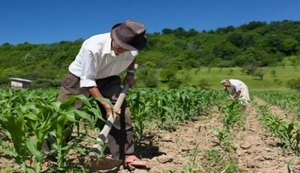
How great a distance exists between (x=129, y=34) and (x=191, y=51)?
216 ft

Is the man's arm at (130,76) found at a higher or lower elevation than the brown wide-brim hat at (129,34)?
lower

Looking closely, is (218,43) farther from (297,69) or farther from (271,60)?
(297,69)

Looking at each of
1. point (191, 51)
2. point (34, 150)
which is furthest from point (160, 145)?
point (191, 51)

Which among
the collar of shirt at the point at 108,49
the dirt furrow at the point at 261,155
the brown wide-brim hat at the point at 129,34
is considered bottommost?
the dirt furrow at the point at 261,155

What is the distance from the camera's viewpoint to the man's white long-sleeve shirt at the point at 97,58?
3.81 meters

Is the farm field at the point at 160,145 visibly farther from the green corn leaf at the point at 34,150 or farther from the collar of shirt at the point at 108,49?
the collar of shirt at the point at 108,49

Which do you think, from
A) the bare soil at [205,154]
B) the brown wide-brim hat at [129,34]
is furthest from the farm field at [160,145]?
the brown wide-brim hat at [129,34]

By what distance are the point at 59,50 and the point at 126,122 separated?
172 feet

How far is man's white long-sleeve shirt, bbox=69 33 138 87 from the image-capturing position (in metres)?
3.81

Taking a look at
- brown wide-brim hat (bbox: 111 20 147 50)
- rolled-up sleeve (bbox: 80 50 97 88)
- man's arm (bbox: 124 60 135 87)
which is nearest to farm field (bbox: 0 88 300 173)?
rolled-up sleeve (bbox: 80 50 97 88)

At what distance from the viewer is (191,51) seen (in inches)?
2719

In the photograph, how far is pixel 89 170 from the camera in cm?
368

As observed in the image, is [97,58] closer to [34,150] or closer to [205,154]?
[34,150]

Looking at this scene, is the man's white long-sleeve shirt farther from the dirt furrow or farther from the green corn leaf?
the dirt furrow
